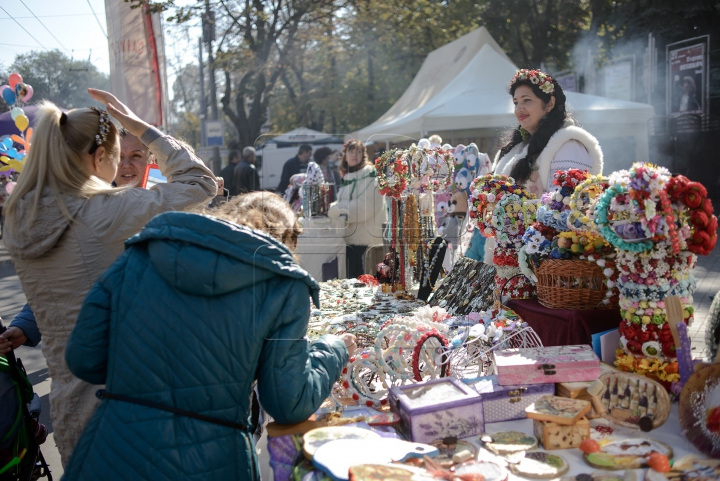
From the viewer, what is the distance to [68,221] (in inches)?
64.0

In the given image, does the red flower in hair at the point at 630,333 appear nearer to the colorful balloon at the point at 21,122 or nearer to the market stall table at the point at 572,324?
the market stall table at the point at 572,324

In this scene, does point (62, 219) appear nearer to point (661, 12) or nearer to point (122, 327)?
point (122, 327)

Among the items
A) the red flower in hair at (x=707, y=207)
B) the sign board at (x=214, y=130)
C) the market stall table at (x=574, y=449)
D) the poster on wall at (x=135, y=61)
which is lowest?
the market stall table at (x=574, y=449)

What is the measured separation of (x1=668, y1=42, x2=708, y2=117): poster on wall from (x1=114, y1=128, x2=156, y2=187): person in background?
9.79 meters

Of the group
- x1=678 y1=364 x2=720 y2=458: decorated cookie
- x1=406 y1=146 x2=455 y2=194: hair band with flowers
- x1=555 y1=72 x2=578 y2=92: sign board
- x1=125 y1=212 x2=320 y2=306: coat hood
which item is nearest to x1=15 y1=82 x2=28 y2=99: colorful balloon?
x1=406 y1=146 x2=455 y2=194: hair band with flowers

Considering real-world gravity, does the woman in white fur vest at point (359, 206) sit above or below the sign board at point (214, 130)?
below

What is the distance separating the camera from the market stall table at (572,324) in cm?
204

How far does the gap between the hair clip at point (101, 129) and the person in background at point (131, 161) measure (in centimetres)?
65

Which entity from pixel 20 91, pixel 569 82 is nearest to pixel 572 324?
pixel 20 91

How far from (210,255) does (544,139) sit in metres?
2.13

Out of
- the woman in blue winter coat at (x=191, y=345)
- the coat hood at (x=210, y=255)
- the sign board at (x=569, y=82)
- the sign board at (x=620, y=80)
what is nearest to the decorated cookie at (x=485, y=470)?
the woman in blue winter coat at (x=191, y=345)

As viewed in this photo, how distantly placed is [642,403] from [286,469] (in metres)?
0.94

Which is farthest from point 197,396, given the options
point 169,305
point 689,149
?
point 689,149

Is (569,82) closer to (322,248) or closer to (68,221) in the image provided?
(322,248)
